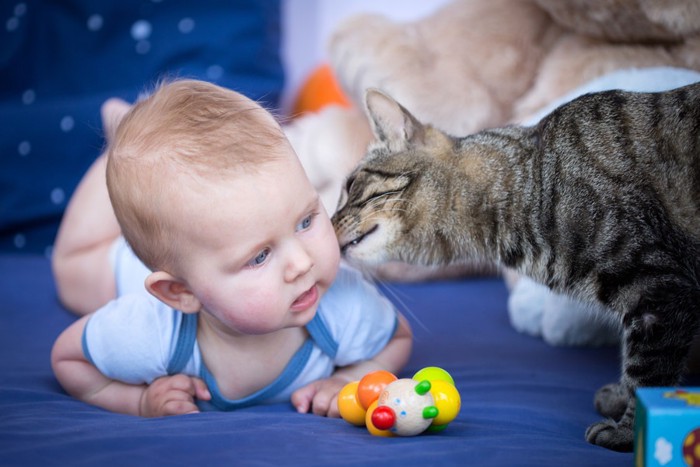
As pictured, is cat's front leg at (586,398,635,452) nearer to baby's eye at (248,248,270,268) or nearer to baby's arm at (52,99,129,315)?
baby's eye at (248,248,270,268)

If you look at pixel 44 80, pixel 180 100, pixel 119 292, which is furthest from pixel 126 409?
pixel 44 80

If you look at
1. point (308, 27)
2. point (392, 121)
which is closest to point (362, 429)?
point (392, 121)

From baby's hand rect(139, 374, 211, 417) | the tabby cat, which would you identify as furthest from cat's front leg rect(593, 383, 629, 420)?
baby's hand rect(139, 374, 211, 417)

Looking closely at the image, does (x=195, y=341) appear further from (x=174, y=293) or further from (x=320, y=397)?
(x=320, y=397)

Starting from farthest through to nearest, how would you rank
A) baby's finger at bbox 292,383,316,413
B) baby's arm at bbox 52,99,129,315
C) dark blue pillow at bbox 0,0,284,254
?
dark blue pillow at bbox 0,0,284,254 → baby's arm at bbox 52,99,129,315 → baby's finger at bbox 292,383,316,413

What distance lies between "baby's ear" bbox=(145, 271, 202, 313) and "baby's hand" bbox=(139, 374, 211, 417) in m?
0.15

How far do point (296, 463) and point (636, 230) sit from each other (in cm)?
63

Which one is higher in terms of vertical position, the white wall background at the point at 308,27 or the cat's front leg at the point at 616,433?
the white wall background at the point at 308,27

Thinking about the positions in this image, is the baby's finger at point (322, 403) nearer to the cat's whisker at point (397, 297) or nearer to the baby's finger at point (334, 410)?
the baby's finger at point (334, 410)

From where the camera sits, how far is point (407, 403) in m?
1.10

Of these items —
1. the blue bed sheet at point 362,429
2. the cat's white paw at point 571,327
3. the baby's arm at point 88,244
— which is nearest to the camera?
the blue bed sheet at point 362,429

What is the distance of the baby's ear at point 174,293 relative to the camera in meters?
1.26

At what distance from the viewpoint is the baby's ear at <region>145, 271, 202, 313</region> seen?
1.26 m

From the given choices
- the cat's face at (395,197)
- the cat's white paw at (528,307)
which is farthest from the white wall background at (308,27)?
the cat's face at (395,197)
